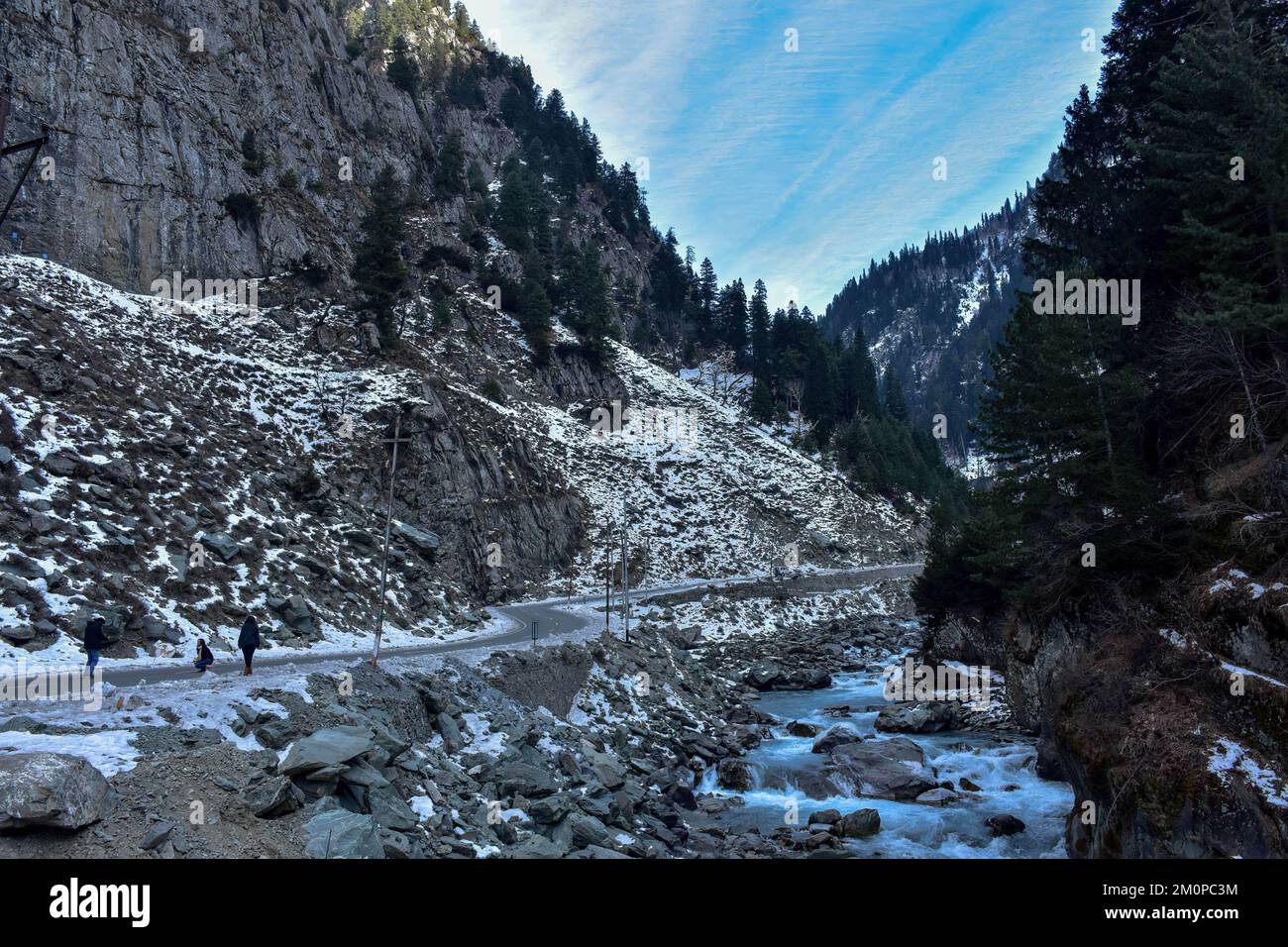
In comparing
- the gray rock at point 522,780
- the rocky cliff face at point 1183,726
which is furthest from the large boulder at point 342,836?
the rocky cliff face at point 1183,726

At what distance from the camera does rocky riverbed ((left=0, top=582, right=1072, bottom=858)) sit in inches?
357

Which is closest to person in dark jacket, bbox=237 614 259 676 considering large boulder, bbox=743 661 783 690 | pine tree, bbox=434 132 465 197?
large boulder, bbox=743 661 783 690

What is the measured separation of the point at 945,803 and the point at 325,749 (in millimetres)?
17598

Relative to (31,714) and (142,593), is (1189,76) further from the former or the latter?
(142,593)

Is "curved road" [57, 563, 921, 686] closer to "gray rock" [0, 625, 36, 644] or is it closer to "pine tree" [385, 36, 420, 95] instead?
"gray rock" [0, 625, 36, 644]

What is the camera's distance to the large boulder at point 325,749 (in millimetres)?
10859

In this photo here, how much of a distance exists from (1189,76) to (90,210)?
54.2 m

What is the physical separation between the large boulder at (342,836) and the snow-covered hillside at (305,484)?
1061 cm

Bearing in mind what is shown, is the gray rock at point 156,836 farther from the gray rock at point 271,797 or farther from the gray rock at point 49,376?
the gray rock at point 49,376

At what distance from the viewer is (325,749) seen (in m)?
11.4

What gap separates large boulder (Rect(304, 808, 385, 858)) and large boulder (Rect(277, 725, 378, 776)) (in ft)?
3.41
